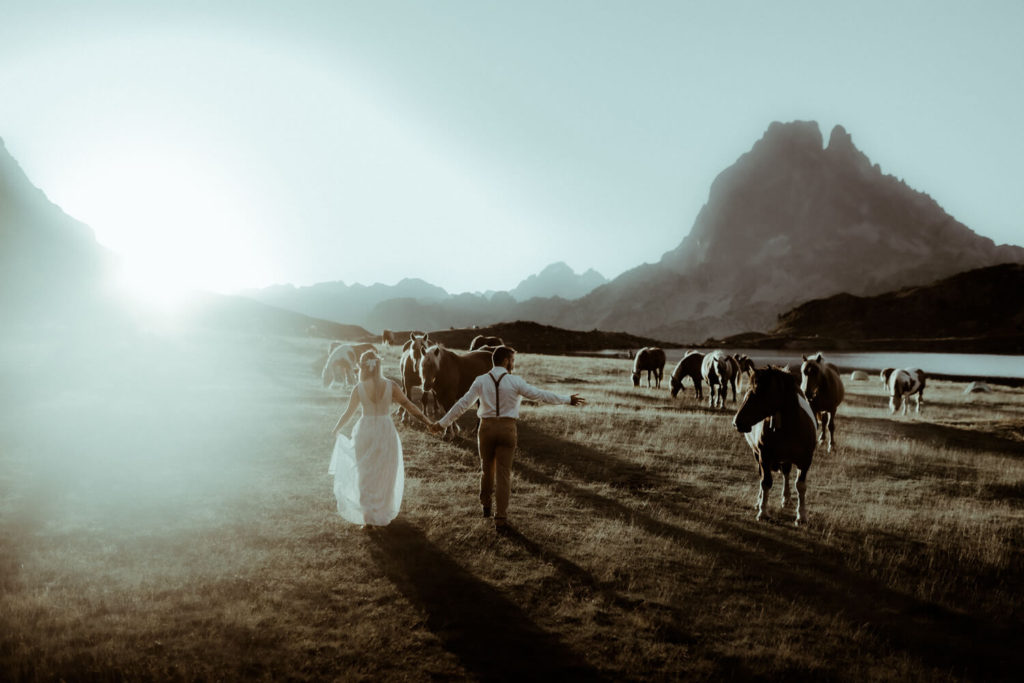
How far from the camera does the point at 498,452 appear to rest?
867cm

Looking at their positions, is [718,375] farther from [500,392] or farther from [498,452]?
[500,392]

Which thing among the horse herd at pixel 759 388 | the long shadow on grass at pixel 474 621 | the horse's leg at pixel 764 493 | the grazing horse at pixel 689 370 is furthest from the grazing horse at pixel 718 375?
the long shadow on grass at pixel 474 621

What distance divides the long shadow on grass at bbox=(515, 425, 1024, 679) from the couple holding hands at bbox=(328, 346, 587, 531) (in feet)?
9.55

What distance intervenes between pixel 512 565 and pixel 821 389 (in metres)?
13.2

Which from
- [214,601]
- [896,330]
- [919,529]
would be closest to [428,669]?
[214,601]

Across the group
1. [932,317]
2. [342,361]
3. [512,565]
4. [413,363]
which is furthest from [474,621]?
[932,317]

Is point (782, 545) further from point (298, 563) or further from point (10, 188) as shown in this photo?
point (10, 188)

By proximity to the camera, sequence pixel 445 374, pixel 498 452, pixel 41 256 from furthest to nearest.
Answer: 1. pixel 41 256
2. pixel 445 374
3. pixel 498 452

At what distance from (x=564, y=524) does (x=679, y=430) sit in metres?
9.75

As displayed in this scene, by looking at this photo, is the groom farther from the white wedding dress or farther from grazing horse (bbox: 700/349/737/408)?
grazing horse (bbox: 700/349/737/408)

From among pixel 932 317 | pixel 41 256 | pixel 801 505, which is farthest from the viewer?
pixel 932 317

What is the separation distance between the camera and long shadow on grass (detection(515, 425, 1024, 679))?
19.5ft

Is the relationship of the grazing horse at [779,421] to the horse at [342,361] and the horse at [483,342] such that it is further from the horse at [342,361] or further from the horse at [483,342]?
the horse at [342,361]

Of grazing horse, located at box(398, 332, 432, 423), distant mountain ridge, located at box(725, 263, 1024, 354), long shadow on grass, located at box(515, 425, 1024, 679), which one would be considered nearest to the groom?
long shadow on grass, located at box(515, 425, 1024, 679)
